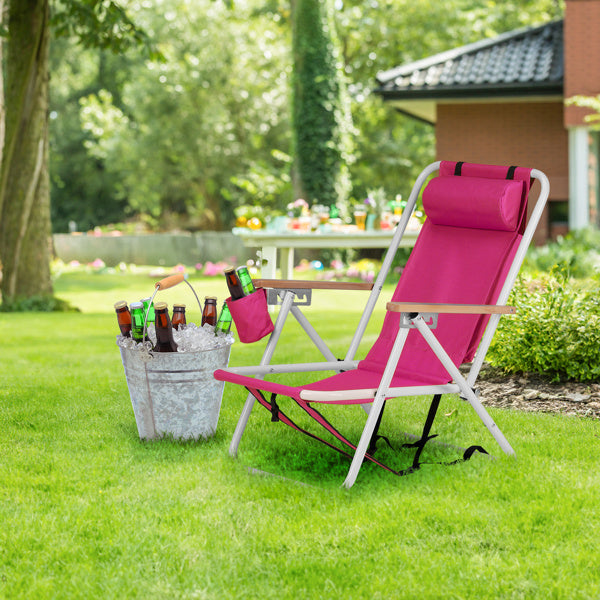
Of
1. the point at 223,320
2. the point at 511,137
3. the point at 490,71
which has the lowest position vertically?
the point at 223,320

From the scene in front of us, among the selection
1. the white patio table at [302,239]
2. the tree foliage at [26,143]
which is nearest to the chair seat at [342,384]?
the white patio table at [302,239]

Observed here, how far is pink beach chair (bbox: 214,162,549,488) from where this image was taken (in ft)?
10.8

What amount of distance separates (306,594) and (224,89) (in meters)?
19.5

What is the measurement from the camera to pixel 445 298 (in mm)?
3793

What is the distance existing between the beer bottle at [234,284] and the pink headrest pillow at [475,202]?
0.92 m

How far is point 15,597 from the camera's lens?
2.32 m

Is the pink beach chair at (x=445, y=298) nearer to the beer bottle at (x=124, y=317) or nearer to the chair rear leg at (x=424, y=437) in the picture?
the chair rear leg at (x=424, y=437)

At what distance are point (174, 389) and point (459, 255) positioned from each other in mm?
1383

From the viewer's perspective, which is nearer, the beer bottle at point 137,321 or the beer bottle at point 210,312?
the beer bottle at point 137,321

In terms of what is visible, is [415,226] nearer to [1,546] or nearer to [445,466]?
[445,466]

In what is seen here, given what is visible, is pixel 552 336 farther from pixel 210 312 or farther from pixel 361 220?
pixel 361 220

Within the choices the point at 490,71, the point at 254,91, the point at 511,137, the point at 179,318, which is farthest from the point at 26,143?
the point at 254,91

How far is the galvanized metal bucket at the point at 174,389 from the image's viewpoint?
3.57m

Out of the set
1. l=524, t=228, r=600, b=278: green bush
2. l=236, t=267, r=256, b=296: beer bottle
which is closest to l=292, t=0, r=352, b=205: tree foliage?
l=524, t=228, r=600, b=278: green bush
